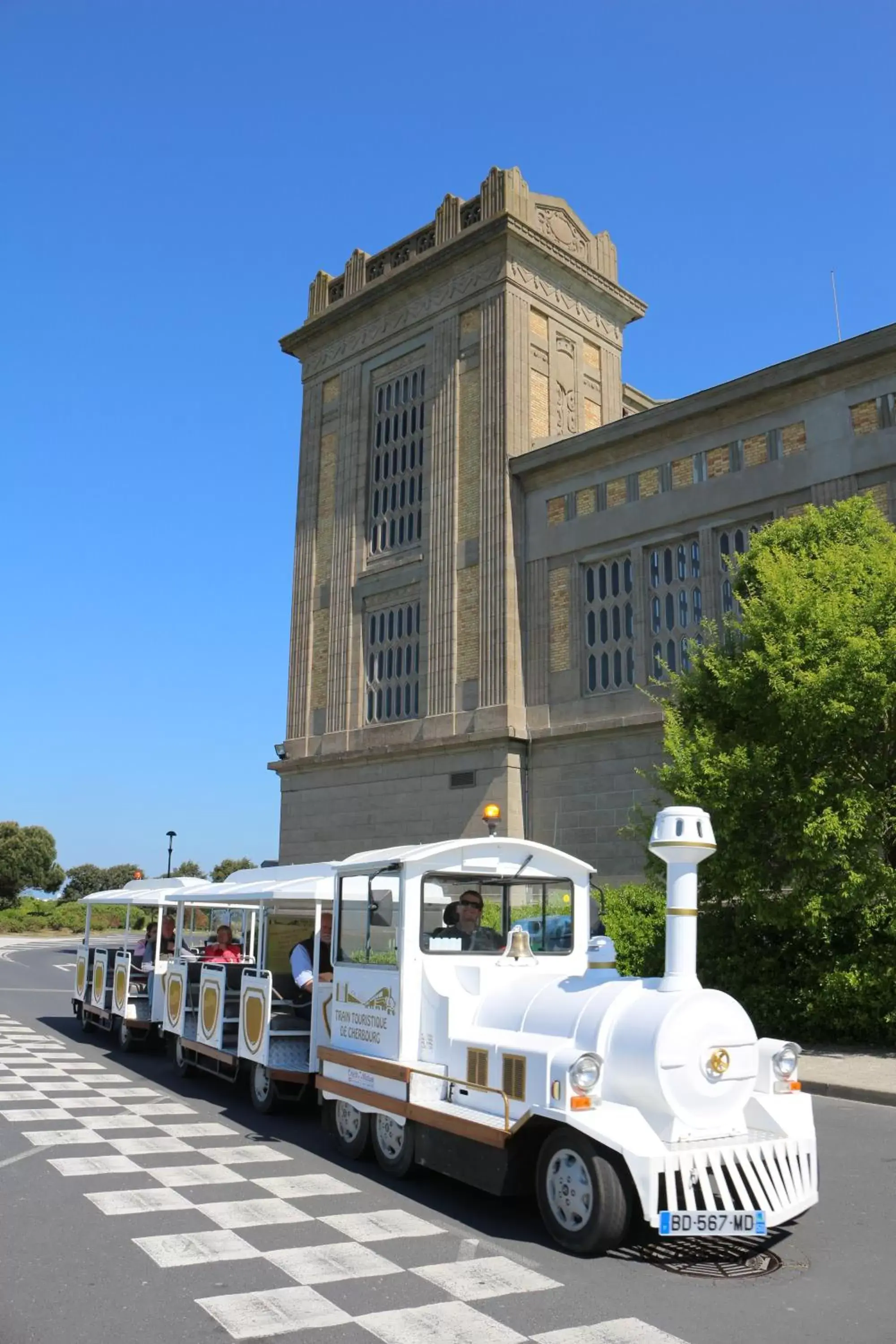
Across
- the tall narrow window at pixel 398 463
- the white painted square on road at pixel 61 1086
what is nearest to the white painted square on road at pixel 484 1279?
the white painted square on road at pixel 61 1086

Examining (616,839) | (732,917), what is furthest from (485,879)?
(616,839)

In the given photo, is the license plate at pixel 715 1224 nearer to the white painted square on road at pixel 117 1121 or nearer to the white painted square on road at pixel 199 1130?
the white painted square on road at pixel 199 1130

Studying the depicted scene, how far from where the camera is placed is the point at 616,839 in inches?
987

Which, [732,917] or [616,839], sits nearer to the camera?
[732,917]

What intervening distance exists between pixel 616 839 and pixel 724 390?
1043cm

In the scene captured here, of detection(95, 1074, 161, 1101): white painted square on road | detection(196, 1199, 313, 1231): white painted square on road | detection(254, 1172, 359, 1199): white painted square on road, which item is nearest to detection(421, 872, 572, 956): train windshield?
detection(254, 1172, 359, 1199): white painted square on road

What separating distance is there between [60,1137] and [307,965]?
266cm

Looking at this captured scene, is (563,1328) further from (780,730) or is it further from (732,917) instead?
(732,917)

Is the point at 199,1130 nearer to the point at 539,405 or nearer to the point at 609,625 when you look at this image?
the point at 609,625

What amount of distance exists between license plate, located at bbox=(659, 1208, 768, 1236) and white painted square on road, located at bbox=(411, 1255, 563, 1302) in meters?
0.65

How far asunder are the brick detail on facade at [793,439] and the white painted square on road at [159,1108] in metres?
18.6

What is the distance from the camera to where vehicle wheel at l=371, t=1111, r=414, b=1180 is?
291 inches

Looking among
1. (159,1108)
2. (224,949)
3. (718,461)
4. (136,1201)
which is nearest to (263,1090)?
(159,1108)

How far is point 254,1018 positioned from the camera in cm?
1031
